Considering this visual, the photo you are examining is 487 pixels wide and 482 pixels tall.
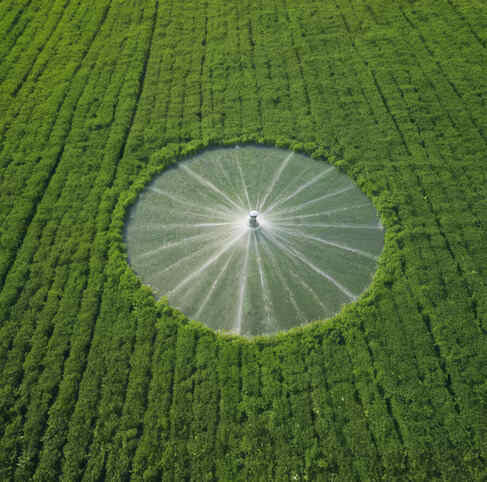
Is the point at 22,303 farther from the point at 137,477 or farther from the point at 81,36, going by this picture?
the point at 81,36

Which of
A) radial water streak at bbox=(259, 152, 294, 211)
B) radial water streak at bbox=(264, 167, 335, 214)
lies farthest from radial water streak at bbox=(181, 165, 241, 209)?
radial water streak at bbox=(264, 167, 335, 214)

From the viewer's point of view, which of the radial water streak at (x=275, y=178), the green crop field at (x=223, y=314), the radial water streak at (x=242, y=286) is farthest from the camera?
the radial water streak at (x=275, y=178)

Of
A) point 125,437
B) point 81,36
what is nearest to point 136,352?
point 125,437

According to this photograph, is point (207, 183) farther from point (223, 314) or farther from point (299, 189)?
point (223, 314)

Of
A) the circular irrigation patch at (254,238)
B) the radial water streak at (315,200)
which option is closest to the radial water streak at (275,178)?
the circular irrigation patch at (254,238)

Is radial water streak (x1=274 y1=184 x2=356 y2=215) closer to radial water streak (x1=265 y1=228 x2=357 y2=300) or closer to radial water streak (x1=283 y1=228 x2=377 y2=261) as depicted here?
radial water streak (x1=283 y1=228 x2=377 y2=261)

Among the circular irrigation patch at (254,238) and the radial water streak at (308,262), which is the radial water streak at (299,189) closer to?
the circular irrigation patch at (254,238)

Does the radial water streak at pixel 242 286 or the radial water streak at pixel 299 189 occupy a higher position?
the radial water streak at pixel 299 189

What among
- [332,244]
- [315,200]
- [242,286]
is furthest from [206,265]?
[315,200]

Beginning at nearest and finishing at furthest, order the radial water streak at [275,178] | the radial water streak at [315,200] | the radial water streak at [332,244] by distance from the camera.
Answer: the radial water streak at [332,244] < the radial water streak at [315,200] < the radial water streak at [275,178]

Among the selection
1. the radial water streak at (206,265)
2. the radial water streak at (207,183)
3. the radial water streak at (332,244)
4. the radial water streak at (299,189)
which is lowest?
the radial water streak at (332,244)
